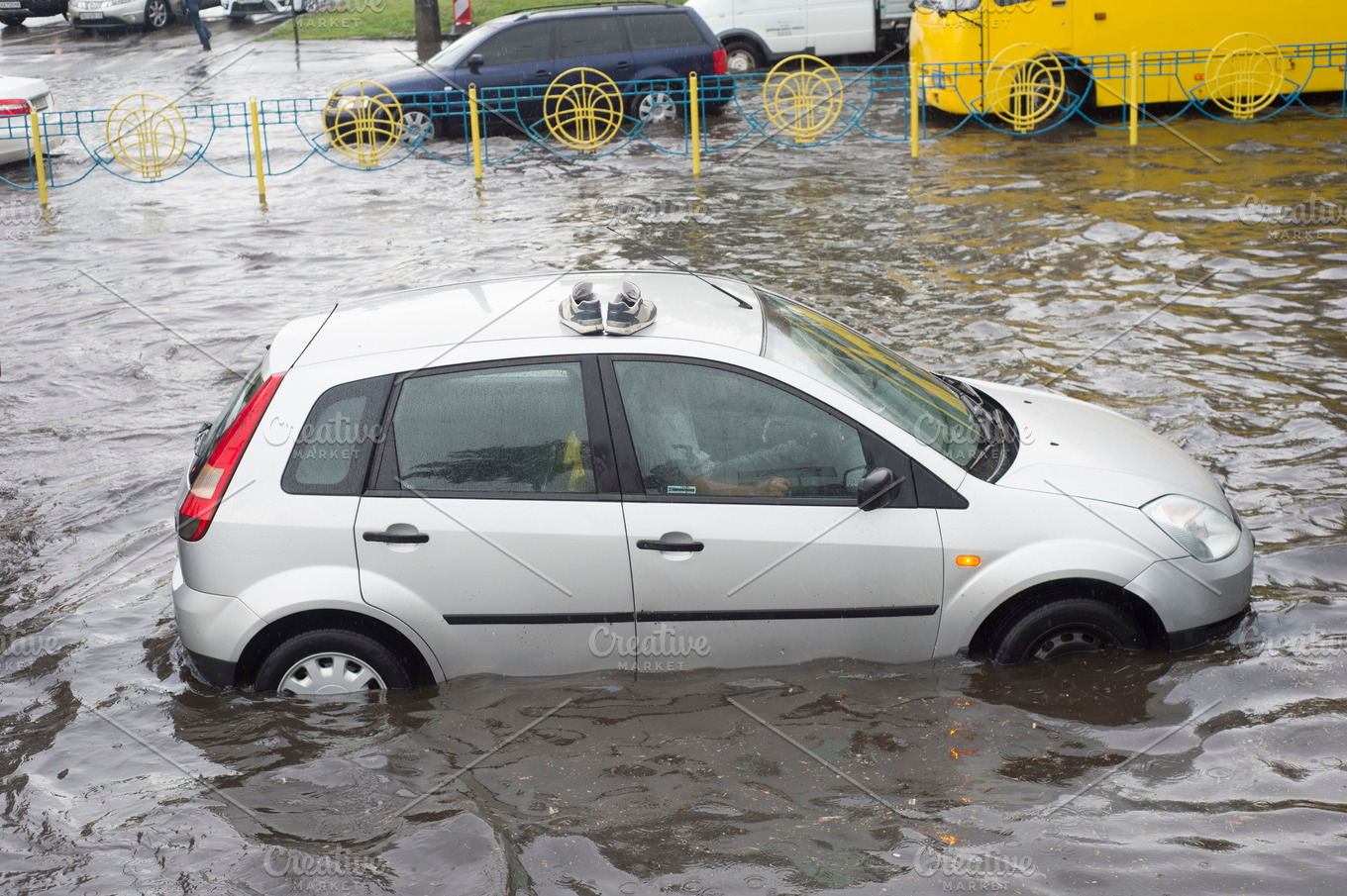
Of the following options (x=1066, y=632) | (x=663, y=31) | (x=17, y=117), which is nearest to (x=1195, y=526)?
(x=1066, y=632)

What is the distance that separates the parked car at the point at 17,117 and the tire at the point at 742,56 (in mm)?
10871

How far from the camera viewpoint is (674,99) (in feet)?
61.4

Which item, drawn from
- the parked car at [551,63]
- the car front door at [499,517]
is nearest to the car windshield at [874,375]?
the car front door at [499,517]

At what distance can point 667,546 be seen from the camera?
4.28 meters

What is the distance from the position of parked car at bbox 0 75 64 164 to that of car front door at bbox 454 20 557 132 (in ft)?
18.2

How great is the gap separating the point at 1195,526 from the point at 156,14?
3529 centimetres

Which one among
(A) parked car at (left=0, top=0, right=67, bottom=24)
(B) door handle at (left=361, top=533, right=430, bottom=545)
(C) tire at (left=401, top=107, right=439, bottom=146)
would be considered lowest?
(B) door handle at (left=361, top=533, right=430, bottom=545)

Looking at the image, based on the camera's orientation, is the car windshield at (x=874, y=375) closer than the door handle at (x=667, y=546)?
No

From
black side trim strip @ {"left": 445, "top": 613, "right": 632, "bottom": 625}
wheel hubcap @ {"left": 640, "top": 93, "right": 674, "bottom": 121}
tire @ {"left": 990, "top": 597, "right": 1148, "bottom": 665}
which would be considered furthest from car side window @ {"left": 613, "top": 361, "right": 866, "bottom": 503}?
wheel hubcap @ {"left": 640, "top": 93, "right": 674, "bottom": 121}

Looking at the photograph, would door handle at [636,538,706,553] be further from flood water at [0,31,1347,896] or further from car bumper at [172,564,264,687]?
car bumper at [172,564,264,687]

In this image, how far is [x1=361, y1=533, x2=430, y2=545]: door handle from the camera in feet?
14.0

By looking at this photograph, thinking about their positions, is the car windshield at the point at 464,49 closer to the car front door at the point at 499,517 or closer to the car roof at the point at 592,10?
the car roof at the point at 592,10

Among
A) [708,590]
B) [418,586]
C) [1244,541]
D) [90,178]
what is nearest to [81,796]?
[418,586]

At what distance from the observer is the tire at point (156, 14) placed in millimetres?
33312
